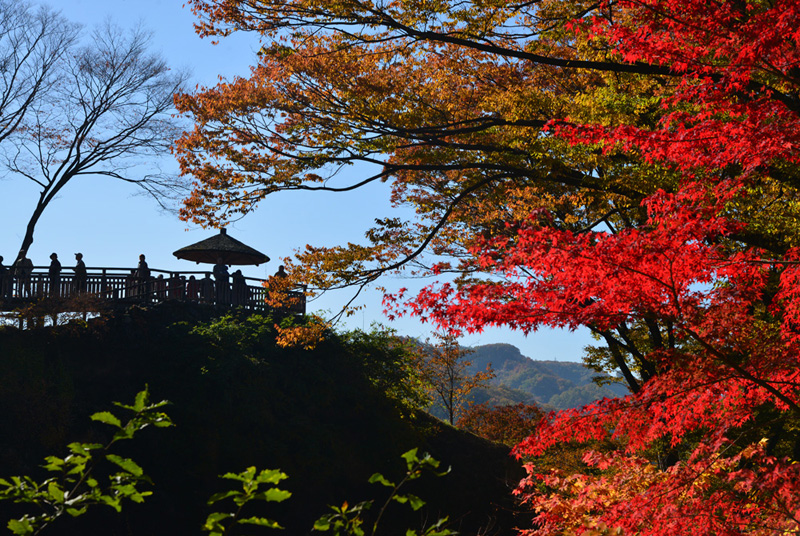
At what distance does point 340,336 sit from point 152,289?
612 centimetres

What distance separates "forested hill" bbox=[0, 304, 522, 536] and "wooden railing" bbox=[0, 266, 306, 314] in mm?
924

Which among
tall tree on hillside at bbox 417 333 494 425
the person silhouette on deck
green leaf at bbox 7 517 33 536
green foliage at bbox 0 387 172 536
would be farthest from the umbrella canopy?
green leaf at bbox 7 517 33 536

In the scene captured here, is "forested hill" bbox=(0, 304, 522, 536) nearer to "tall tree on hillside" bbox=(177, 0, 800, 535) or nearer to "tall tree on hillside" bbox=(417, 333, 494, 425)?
"tall tree on hillside" bbox=(177, 0, 800, 535)

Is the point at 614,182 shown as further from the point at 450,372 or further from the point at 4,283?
the point at 450,372

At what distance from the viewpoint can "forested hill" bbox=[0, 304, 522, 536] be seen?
1368cm

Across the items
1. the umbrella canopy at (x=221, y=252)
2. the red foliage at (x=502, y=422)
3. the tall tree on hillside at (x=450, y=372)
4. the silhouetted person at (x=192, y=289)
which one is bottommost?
the red foliage at (x=502, y=422)

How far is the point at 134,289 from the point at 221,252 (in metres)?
3.02

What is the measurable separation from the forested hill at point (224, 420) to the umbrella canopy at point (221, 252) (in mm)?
2309

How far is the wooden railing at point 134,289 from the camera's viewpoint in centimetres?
1805

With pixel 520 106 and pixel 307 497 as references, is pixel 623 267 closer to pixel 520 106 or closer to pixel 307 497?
pixel 520 106

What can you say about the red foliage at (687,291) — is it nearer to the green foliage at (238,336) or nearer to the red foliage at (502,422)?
the green foliage at (238,336)

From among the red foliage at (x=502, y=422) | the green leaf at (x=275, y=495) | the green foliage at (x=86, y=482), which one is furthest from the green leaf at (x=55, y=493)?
the red foliage at (x=502, y=422)

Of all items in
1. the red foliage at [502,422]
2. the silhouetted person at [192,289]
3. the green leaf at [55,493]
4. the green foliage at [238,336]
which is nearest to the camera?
the green leaf at [55,493]

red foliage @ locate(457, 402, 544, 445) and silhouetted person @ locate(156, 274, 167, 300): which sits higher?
silhouetted person @ locate(156, 274, 167, 300)
